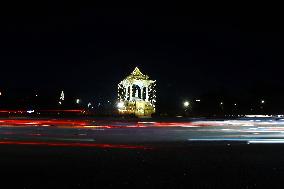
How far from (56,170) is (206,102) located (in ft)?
280

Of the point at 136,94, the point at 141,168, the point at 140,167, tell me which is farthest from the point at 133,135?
the point at 136,94

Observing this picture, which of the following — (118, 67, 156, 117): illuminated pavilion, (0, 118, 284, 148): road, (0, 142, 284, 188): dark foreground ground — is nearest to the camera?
(0, 142, 284, 188): dark foreground ground

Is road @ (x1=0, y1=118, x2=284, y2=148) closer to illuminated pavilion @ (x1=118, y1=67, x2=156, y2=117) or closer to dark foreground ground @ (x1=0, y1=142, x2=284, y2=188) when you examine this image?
dark foreground ground @ (x1=0, y1=142, x2=284, y2=188)

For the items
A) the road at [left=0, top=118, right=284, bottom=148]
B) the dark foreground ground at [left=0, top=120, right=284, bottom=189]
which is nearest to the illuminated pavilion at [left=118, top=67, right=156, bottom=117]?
the road at [left=0, top=118, right=284, bottom=148]

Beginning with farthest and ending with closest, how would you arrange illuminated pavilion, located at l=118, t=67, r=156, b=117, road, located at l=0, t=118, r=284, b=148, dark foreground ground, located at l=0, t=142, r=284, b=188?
illuminated pavilion, located at l=118, t=67, r=156, b=117 → road, located at l=0, t=118, r=284, b=148 → dark foreground ground, located at l=0, t=142, r=284, b=188

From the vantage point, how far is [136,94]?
63.1 metres

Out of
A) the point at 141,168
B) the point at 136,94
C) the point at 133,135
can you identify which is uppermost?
the point at 136,94

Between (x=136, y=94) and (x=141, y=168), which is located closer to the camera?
(x=141, y=168)

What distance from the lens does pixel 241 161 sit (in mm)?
12727

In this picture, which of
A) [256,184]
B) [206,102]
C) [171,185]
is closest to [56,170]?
[171,185]

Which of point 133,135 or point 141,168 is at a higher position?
point 133,135

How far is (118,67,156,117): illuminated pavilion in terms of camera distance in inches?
2429

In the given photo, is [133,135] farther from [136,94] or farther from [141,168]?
[136,94]

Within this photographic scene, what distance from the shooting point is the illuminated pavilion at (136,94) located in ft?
202
